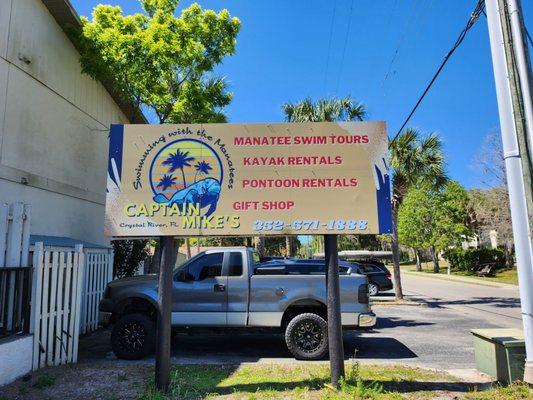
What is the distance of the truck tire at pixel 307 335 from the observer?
8383 millimetres

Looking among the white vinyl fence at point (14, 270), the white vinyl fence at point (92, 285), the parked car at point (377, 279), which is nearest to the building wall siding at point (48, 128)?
the white vinyl fence at point (92, 285)

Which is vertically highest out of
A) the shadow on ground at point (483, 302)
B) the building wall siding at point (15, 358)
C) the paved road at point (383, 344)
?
the building wall siding at point (15, 358)

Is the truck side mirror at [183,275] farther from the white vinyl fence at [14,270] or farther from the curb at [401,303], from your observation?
the curb at [401,303]

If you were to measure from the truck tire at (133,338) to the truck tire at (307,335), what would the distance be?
2505mm

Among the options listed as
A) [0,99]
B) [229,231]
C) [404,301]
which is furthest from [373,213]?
[404,301]

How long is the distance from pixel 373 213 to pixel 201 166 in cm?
250

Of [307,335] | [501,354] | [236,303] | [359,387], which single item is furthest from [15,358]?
[501,354]

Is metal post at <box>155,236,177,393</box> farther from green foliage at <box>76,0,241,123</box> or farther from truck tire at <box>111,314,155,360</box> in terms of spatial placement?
green foliage at <box>76,0,241,123</box>

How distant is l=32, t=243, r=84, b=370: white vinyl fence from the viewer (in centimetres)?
732

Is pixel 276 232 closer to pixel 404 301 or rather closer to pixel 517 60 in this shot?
pixel 517 60

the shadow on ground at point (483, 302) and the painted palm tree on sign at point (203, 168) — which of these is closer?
the painted palm tree on sign at point (203, 168)

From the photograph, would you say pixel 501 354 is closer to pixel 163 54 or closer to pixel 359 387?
pixel 359 387

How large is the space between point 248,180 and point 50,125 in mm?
7455

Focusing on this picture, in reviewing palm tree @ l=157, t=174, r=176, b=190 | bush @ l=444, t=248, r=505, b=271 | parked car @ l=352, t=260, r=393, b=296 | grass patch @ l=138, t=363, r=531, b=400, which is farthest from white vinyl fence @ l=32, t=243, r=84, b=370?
bush @ l=444, t=248, r=505, b=271
